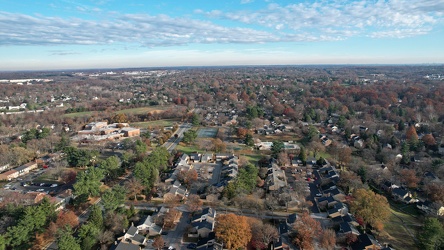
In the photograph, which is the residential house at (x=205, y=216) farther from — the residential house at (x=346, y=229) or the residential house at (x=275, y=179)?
the residential house at (x=346, y=229)

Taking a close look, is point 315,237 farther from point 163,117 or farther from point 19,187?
point 163,117

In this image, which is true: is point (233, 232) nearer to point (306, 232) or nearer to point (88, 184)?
point (306, 232)

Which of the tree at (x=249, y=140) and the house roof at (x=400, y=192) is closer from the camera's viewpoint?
the house roof at (x=400, y=192)

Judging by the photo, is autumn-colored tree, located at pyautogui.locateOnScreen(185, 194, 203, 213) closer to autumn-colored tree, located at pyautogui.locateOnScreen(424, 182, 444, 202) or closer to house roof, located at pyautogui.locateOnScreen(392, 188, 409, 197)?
house roof, located at pyautogui.locateOnScreen(392, 188, 409, 197)

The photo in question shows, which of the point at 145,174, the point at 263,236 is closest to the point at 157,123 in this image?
the point at 145,174

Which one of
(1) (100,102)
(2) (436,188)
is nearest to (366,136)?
(2) (436,188)

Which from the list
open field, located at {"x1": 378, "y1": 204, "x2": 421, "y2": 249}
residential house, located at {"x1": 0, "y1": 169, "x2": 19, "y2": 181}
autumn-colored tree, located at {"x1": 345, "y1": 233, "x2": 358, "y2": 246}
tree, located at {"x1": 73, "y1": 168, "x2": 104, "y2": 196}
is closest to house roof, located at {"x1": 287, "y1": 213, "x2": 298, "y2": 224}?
autumn-colored tree, located at {"x1": 345, "y1": 233, "x2": 358, "y2": 246}

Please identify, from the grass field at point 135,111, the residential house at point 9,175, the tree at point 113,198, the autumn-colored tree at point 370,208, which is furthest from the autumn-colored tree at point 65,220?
the grass field at point 135,111
